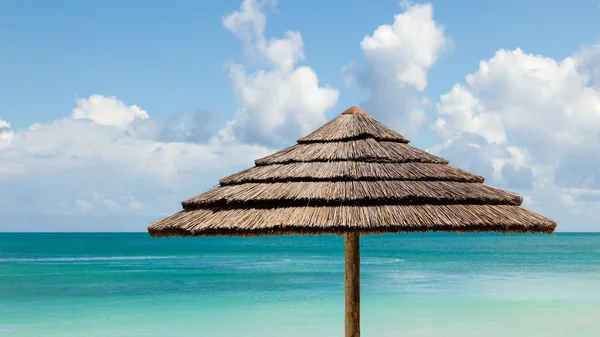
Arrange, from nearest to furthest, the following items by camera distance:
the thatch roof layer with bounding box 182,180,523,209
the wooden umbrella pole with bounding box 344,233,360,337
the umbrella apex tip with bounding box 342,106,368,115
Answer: the thatch roof layer with bounding box 182,180,523,209 → the wooden umbrella pole with bounding box 344,233,360,337 → the umbrella apex tip with bounding box 342,106,368,115

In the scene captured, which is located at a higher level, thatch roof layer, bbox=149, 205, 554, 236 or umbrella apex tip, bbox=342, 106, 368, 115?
umbrella apex tip, bbox=342, 106, 368, 115

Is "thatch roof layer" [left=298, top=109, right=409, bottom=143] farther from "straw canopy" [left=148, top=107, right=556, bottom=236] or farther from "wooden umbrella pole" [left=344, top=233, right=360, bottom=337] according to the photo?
"wooden umbrella pole" [left=344, top=233, right=360, bottom=337]

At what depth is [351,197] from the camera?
5.25 m

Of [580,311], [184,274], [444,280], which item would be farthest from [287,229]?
[184,274]

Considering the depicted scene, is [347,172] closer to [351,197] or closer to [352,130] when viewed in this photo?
[351,197]

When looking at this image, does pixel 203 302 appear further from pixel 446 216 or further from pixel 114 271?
pixel 446 216

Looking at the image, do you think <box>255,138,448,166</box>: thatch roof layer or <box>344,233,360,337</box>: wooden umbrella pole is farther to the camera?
<box>344,233,360,337</box>: wooden umbrella pole

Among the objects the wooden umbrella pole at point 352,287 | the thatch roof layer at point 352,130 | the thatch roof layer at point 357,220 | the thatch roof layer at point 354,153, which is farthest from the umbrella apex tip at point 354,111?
the thatch roof layer at point 357,220

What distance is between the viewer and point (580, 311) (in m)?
16.1

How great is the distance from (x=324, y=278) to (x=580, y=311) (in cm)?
994

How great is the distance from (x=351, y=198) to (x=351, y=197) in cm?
1

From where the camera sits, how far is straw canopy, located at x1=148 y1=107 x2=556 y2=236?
17.0 ft

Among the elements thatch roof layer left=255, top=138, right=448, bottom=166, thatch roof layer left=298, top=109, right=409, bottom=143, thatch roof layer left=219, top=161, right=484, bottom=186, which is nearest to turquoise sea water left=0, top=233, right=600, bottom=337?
thatch roof layer left=298, top=109, right=409, bottom=143

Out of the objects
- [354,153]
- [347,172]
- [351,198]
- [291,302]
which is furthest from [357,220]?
[291,302]
